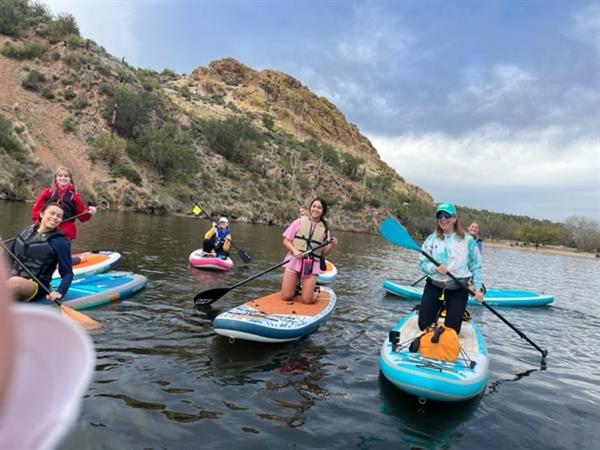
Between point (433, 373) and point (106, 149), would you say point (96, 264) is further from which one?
point (106, 149)

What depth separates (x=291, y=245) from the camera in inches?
274

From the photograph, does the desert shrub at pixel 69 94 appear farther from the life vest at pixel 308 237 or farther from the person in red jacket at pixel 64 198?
the life vest at pixel 308 237

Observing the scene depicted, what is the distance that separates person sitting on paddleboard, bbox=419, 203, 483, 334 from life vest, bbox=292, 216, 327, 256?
1.99 m

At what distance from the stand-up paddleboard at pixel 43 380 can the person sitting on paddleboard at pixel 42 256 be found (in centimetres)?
461

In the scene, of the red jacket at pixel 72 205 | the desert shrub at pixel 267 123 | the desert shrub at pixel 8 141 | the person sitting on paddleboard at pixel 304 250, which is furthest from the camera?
the desert shrub at pixel 267 123

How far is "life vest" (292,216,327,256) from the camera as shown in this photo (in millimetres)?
7098

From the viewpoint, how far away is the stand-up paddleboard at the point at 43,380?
38.1 inches

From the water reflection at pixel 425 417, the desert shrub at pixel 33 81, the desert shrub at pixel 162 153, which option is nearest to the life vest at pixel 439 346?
the water reflection at pixel 425 417

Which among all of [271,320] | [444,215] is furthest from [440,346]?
[271,320]

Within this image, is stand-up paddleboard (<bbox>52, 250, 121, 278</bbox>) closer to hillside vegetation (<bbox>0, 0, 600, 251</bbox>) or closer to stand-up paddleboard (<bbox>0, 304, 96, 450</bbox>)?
stand-up paddleboard (<bbox>0, 304, 96, 450</bbox>)

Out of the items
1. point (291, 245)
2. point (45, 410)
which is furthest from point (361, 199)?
point (45, 410)

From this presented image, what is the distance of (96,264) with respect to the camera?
9.09 meters

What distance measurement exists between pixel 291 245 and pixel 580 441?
4134 mm

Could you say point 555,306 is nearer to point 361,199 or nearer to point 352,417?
point 352,417
